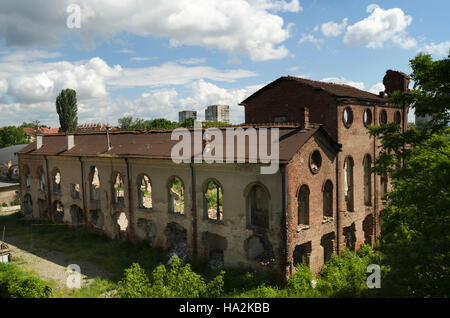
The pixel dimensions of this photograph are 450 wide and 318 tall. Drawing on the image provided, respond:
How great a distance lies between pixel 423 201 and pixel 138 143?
17.4 m

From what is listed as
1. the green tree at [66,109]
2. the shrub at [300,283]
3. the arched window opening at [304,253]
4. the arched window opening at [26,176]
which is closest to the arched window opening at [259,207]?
the arched window opening at [304,253]

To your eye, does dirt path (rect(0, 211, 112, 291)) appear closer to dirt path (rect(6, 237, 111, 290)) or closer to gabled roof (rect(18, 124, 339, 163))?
dirt path (rect(6, 237, 111, 290))

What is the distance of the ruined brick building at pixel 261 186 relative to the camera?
54.9 feet

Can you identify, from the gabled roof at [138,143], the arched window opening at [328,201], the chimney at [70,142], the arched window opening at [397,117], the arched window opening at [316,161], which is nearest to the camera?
the gabled roof at [138,143]

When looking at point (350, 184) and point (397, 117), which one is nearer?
point (350, 184)

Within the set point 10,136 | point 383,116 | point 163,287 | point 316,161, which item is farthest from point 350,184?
point 10,136

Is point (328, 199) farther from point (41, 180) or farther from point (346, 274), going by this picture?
point (41, 180)

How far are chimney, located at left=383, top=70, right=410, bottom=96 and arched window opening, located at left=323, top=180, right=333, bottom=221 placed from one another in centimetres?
1305

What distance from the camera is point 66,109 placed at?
59.8 m

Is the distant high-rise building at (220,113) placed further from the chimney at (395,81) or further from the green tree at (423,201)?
the green tree at (423,201)

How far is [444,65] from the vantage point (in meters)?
11.5

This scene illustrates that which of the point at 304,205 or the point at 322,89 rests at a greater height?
the point at 322,89

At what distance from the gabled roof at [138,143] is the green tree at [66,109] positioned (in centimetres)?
2959
